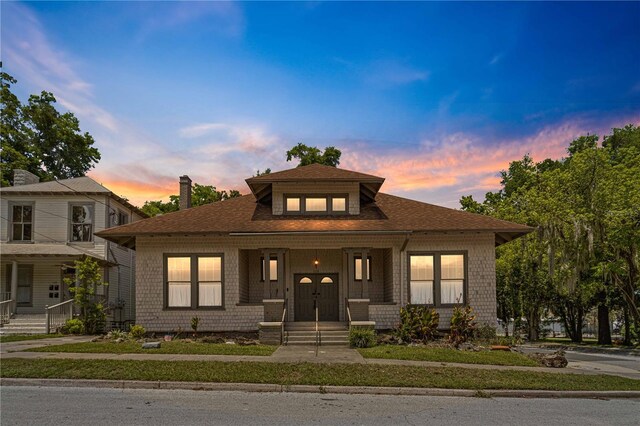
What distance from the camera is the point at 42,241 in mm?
26344

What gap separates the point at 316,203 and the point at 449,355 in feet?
29.4

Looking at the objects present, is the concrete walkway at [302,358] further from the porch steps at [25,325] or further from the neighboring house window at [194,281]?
the porch steps at [25,325]

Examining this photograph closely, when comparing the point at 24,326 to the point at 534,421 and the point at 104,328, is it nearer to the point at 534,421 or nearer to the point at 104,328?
the point at 104,328

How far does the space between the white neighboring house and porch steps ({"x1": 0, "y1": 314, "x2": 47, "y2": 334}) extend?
987mm

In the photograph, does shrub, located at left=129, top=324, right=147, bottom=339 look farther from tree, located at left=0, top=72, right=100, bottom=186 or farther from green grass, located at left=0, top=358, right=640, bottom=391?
tree, located at left=0, top=72, right=100, bottom=186

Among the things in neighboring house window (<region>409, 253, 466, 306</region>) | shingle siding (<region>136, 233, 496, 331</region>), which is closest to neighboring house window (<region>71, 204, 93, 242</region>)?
shingle siding (<region>136, 233, 496, 331</region>)

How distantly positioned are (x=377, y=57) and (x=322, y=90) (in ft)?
11.3

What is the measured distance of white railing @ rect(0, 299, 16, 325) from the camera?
2367 cm

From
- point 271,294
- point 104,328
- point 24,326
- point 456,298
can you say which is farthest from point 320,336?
point 24,326

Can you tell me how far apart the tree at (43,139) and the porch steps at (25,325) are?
1801 centimetres

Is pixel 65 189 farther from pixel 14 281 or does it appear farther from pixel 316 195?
pixel 316 195

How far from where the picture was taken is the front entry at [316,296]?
21.8 metres

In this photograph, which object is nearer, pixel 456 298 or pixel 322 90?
pixel 456 298

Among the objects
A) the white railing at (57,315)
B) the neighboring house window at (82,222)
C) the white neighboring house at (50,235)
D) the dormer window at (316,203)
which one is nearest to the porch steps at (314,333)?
the dormer window at (316,203)
